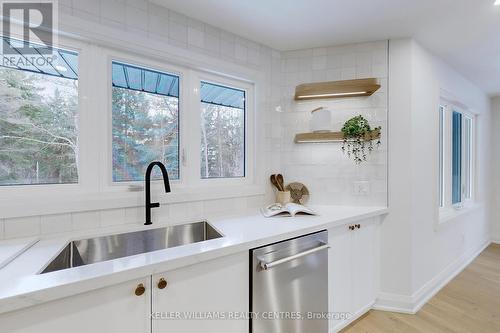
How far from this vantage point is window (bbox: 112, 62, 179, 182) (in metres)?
1.70

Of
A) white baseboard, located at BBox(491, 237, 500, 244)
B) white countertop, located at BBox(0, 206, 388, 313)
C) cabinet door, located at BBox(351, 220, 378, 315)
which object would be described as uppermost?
white countertop, located at BBox(0, 206, 388, 313)

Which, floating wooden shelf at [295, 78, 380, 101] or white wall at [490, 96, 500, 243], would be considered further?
white wall at [490, 96, 500, 243]

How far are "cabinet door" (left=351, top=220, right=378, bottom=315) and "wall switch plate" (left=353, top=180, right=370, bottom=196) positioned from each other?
261 millimetres

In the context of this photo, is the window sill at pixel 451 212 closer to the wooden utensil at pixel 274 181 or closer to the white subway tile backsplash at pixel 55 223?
the wooden utensil at pixel 274 181

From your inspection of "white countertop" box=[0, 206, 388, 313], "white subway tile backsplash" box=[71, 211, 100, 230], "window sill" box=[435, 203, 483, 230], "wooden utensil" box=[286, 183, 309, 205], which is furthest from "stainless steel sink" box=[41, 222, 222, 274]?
"window sill" box=[435, 203, 483, 230]

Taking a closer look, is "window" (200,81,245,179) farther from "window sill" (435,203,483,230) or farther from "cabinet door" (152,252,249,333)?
"window sill" (435,203,483,230)

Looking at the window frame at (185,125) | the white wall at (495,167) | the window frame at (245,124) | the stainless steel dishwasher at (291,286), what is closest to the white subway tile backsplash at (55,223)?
the window frame at (185,125)

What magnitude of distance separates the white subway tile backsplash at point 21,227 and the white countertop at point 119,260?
0.09 meters

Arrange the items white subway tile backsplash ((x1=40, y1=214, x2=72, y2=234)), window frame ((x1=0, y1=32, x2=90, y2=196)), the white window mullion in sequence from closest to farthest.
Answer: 1. white subway tile backsplash ((x1=40, y1=214, x2=72, y2=234))
2. window frame ((x1=0, y1=32, x2=90, y2=196))
3. the white window mullion

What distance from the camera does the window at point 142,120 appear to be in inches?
66.9

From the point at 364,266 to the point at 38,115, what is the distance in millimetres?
2421

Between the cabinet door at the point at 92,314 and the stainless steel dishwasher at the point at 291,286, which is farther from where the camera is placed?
the stainless steel dishwasher at the point at 291,286

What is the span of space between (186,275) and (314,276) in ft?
2.94

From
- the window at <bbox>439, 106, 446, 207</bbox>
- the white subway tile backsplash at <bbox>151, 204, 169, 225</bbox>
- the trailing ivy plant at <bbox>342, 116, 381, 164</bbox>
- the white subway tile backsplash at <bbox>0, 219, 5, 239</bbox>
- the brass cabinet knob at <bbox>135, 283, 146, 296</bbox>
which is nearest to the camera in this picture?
the brass cabinet knob at <bbox>135, 283, 146, 296</bbox>
